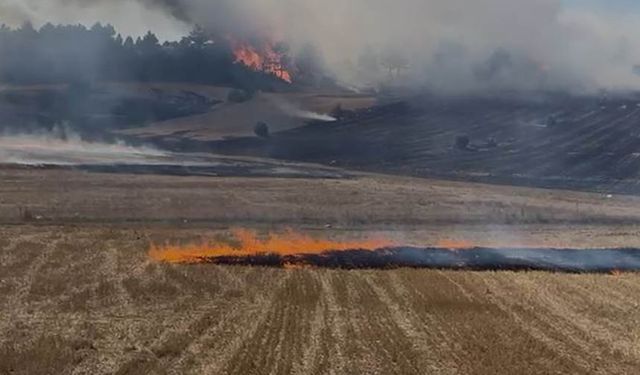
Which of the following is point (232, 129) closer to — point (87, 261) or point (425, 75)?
point (425, 75)

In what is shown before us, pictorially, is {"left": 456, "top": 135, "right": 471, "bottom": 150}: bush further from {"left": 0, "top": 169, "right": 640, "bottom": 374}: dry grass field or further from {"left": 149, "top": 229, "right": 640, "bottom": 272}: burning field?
{"left": 149, "top": 229, "right": 640, "bottom": 272}: burning field

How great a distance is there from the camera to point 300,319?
3145 centimetres

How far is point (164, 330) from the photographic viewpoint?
29000 millimetres

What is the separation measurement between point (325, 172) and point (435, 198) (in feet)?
91.8

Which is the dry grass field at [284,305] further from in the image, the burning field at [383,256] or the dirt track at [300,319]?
the burning field at [383,256]

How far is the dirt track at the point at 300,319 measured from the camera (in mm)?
25328

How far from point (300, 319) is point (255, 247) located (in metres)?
18.9

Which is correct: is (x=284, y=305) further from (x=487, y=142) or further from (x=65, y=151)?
(x=487, y=142)

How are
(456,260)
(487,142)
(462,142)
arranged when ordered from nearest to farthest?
(456,260), (462,142), (487,142)

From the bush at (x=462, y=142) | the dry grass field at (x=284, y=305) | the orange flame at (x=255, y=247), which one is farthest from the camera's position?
the bush at (x=462, y=142)

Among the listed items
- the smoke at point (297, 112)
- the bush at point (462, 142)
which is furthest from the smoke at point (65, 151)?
the bush at point (462, 142)

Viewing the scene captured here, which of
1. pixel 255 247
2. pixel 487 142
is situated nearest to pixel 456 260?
pixel 255 247

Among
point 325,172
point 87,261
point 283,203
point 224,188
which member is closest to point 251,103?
point 325,172

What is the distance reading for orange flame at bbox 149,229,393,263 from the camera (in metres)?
45.9
